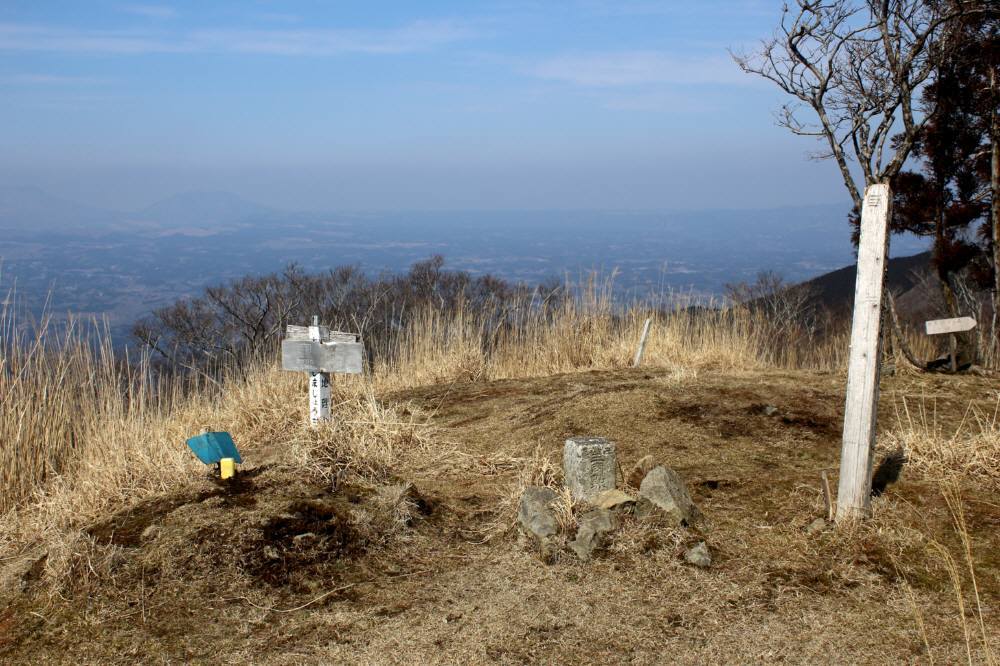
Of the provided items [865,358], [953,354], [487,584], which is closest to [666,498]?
[487,584]

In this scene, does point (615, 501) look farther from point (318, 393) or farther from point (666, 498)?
point (318, 393)

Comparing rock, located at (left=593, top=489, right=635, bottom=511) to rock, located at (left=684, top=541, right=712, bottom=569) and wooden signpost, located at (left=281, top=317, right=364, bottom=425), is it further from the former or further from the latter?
wooden signpost, located at (left=281, top=317, right=364, bottom=425)

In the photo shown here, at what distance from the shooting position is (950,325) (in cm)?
697

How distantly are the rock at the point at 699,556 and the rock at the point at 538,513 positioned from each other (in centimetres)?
60

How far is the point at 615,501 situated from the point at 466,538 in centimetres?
74

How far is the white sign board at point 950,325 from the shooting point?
6.88 m

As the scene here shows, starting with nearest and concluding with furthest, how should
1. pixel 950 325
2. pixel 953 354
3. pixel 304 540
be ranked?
pixel 304 540
pixel 950 325
pixel 953 354

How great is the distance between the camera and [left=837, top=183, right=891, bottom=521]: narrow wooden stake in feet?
11.8

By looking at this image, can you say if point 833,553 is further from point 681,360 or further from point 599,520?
point 681,360

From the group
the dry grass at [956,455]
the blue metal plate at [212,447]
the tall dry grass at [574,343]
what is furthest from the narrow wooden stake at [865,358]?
the tall dry grass at [574,343]

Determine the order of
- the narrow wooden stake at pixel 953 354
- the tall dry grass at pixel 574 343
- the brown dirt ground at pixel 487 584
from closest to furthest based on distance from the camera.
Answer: the brown dirt ground at pixel 487 584, the narrow wooden stake at pixel 953 354, the tall dry grass at pixel 574 343

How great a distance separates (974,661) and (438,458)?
10.4 feet

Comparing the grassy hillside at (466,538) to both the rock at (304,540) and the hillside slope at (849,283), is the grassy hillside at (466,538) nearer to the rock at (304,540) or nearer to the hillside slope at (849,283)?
the rock at (304,540)

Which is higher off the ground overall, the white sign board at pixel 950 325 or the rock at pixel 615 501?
the white sign board at pixel 950 325
